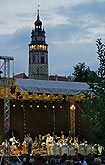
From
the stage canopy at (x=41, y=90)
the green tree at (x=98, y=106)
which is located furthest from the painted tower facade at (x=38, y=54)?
the green tree at (x=98, y=106)

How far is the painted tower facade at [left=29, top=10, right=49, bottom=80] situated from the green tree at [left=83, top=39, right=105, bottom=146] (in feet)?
313

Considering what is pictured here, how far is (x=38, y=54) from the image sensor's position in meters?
103

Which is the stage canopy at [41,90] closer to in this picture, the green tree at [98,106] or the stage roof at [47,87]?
the stage roof at [47,87]

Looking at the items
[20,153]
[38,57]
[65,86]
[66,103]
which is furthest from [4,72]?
[38,57]

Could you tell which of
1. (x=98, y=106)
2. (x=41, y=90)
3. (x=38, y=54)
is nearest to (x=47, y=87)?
(x=41, y=90)

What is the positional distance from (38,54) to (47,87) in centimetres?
8003

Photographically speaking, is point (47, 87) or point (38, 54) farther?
point (38, 54)

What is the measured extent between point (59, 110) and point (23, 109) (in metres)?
2.41

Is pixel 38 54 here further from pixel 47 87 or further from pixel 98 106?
pixel 98 106

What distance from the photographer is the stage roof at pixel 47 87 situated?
73.7 ft

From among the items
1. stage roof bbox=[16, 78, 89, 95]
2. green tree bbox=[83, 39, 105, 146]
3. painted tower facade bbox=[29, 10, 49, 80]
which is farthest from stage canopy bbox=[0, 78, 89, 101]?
painted tower facade bbox=[29, 10, 49, 80]

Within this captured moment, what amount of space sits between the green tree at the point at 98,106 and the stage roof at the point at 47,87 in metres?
16.3

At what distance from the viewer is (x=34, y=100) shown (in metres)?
24.9

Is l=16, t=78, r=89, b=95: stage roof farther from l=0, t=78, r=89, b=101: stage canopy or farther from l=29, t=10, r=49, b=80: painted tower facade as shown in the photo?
l=29, t=10, r=49, b=80: painted tower facade
